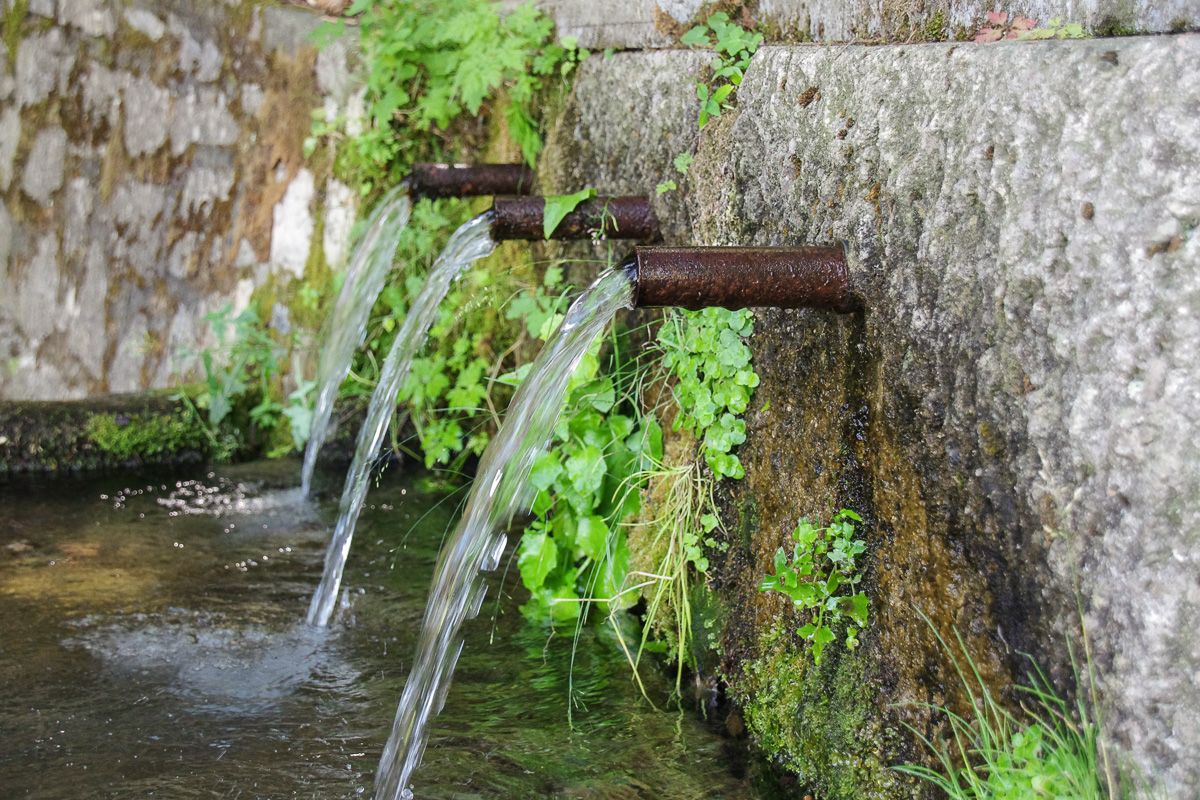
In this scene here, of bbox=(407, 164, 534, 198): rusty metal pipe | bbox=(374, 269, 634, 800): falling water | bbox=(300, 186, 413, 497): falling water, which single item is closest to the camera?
bbox=(374, 269, 634, 800): falling water

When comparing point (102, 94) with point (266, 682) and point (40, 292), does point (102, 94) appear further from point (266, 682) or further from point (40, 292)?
point (266, 682)

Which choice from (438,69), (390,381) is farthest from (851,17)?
Result: (438,69)

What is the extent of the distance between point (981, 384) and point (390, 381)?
251 centimetres

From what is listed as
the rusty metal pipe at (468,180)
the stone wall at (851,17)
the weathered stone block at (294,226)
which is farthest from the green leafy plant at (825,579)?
the weathered stone block at (294,226)

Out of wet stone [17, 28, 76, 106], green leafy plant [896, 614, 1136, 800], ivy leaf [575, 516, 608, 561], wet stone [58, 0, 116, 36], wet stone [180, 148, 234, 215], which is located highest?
wet stone [58, 0, 116, 36]

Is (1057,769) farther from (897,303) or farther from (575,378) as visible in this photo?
(575,378)

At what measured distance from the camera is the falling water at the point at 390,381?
11.5ft

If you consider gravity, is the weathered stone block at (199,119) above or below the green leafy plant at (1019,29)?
above

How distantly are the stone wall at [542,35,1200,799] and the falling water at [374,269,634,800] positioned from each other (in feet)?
1.43

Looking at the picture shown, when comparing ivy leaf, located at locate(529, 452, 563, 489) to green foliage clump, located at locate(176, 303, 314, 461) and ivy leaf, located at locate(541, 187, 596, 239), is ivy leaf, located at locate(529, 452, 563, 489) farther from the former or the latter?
green foliage clump, located at locate(176, 303, 314, 461)

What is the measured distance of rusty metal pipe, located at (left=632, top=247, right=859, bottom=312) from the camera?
89.4 inches

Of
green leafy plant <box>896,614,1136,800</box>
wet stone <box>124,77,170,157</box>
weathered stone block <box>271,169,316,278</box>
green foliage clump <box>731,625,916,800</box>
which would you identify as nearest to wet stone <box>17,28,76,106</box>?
wet stone <box>124,77,170,157</box>

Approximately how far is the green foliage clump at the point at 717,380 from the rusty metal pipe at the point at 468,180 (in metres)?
1.44

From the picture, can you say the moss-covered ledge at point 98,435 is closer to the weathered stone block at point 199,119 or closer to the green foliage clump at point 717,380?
the weathered stone block at point 199,119
